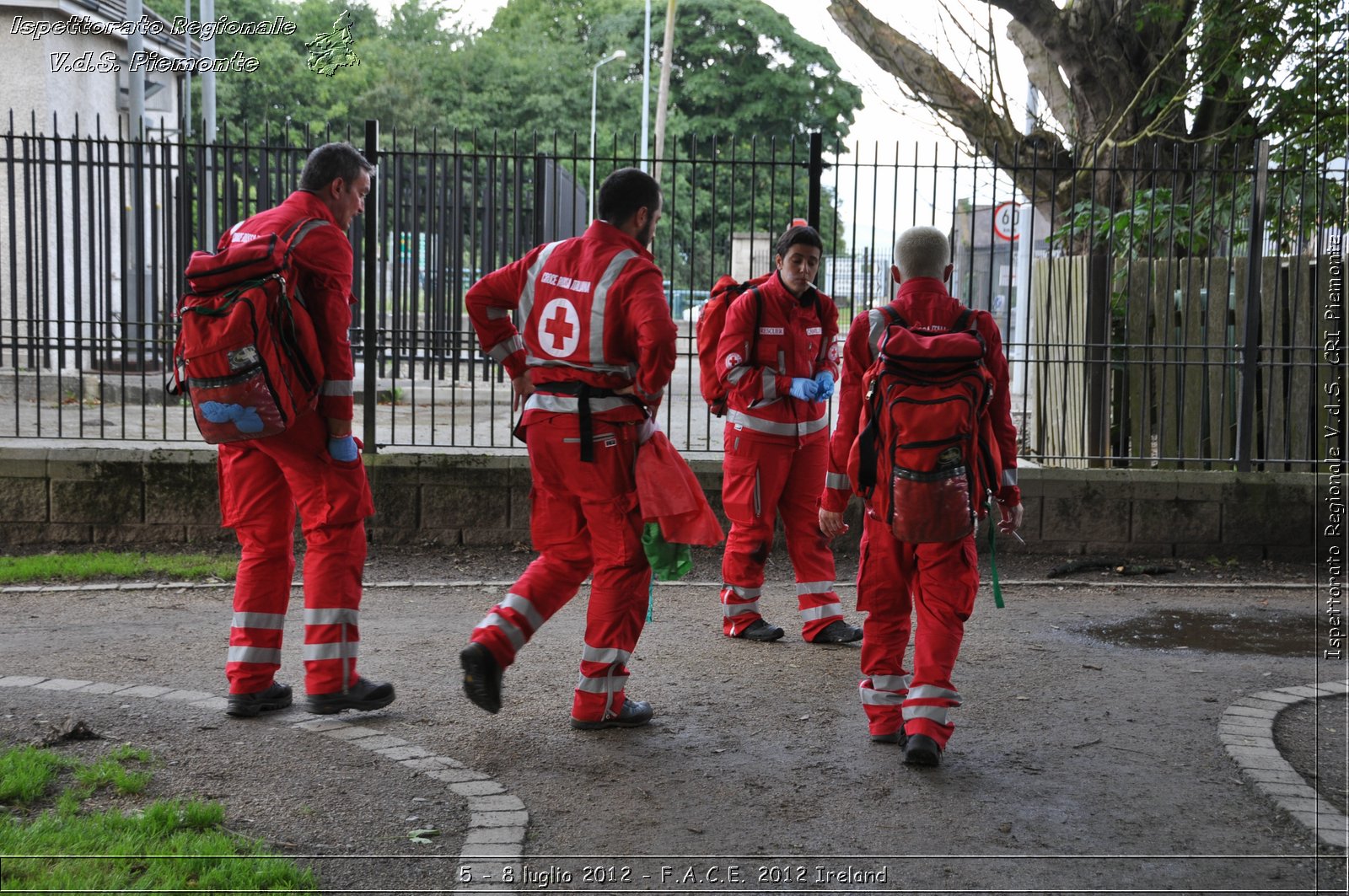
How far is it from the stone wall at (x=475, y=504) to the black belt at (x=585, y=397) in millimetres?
3779

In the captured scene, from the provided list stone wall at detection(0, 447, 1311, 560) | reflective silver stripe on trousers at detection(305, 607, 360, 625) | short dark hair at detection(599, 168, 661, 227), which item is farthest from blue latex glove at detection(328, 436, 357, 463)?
stone wall at detection(0, 447, 1311, 560)

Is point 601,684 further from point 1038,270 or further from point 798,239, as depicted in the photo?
point 1038,270

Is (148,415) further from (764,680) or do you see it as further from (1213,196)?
(1213,196)

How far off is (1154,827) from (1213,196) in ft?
19.5

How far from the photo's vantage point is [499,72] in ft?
171

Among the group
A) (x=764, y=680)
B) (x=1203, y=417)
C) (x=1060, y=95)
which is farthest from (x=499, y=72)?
(x=764, y=680)

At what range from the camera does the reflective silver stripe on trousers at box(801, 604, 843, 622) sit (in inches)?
255

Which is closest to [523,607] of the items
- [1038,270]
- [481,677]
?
[481,677]

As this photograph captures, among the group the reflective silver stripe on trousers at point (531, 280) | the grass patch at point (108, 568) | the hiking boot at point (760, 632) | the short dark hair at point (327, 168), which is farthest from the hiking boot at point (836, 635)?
the grass patch at point (108, 568)

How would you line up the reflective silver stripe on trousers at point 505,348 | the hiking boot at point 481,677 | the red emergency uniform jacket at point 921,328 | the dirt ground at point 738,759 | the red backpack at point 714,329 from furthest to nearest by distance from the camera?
the red backpack at point 714,329 < the reflective silver stripe on trousers at point 505,348 < the red emergency uniform jacket at point 921,328 < the hiking boot at point 481,677 < the dirt ground at point 738,759

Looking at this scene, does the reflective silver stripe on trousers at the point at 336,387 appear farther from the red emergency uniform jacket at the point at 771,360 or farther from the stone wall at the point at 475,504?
the stone wall at the point at 475,504

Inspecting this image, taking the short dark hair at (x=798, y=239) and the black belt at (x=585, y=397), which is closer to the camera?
the black belt at (x=585, y=397)

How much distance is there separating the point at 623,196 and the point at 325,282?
1.13 m

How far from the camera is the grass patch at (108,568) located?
7617mm
